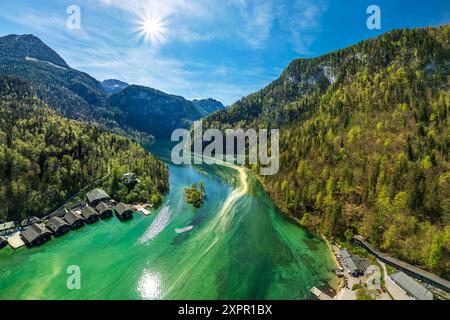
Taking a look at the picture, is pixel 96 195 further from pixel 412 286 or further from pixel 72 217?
pixel 412 286

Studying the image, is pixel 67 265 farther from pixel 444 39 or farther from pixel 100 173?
pixel 444 39

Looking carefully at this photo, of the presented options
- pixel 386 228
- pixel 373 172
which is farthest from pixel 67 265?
pixel 373 172

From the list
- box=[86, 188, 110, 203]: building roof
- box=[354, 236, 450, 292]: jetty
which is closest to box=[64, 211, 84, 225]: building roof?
box=[86, 188, 110, 203]: building roof

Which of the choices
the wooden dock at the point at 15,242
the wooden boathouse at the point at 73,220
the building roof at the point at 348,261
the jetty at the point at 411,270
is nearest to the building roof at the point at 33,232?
the wooden dock at the point at 15,242

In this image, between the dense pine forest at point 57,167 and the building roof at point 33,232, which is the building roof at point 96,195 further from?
the building roof at point 33,232

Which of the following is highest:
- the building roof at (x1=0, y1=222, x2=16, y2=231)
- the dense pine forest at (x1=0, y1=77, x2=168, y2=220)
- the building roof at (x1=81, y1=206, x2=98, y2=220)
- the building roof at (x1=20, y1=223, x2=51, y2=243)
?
the dense pine forest at (x1=0, y1=77, x2=168, y2=220)

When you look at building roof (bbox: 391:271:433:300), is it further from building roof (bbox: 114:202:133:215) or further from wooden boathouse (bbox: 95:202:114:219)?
wooden boathouse (bbox: 95:202:114:219)

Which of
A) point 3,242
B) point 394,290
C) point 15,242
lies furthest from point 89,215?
point 394,290
